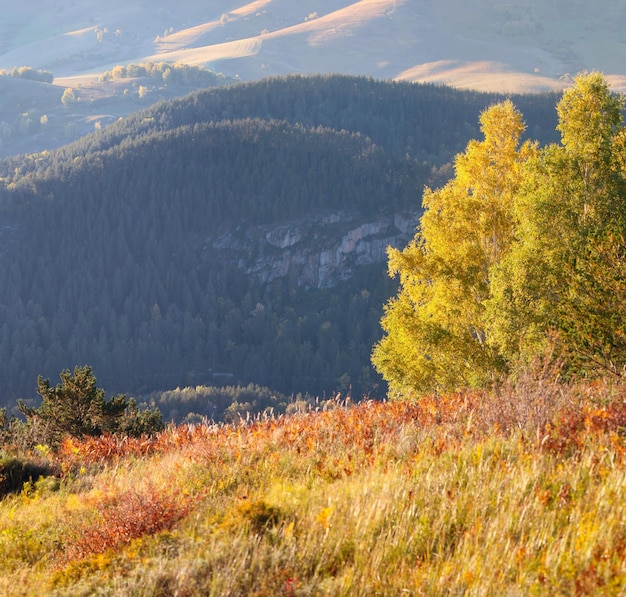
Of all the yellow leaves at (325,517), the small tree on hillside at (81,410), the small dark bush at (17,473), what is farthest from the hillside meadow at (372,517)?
the small tree on hillside at (81,410)

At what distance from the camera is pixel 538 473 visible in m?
5.42

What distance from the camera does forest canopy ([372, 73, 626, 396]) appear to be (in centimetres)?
1369

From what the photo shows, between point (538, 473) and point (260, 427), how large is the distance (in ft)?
18.1

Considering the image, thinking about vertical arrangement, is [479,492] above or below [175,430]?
above

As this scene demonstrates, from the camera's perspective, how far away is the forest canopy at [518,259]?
44.9 feet

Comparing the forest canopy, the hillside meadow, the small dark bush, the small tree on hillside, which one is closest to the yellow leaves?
the hillside meadow

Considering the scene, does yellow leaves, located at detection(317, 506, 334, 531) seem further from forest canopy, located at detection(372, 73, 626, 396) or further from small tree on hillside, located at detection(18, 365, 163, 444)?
small tree on hillside, located at detection(18, 365, 163, 444)

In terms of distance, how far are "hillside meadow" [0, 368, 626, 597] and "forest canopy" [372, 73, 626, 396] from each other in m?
4.90

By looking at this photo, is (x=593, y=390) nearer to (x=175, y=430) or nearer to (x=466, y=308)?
(x=175, y=430)

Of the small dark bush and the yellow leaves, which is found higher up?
the yellow leaves

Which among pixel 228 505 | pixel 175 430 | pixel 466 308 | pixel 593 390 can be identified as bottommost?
pixel 466 308

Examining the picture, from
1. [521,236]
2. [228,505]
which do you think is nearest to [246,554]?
[228,505]

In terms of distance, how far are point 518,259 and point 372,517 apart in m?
16.8

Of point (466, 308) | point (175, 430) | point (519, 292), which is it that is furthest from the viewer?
point (466, 308)
